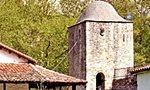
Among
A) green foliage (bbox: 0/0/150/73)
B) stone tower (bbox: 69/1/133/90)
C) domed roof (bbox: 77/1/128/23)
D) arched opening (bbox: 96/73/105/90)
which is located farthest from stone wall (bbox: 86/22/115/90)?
green foliage (bbox: 0/0/150/73)

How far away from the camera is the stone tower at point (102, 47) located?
1609 inches

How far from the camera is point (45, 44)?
150 feet

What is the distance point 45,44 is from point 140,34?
10300mm

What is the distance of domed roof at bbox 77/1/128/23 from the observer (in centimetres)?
4159

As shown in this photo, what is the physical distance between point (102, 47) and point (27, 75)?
55.5ft

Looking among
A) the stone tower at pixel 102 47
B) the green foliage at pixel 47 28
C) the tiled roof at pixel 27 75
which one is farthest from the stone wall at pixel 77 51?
the tiled roof at pixel 27 75

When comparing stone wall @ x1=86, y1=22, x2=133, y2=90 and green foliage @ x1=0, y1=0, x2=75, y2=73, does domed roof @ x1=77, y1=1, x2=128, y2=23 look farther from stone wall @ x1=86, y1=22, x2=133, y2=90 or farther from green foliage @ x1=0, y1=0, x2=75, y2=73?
green foliage @ x1=0, y1=0, x2=75, y2=73

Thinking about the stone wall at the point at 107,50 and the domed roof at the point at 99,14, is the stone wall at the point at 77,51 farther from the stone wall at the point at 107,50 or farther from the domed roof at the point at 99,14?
the domed roof at the point at 99,14

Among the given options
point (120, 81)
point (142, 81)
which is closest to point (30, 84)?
point (142, 81)

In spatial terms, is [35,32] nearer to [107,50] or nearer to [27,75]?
[107,50]

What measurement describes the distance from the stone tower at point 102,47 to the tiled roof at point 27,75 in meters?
14.5

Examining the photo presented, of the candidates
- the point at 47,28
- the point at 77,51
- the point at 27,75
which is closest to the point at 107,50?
the point at 77,51

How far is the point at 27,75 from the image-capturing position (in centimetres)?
2478

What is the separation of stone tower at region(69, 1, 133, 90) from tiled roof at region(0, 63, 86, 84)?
47.6 feet
